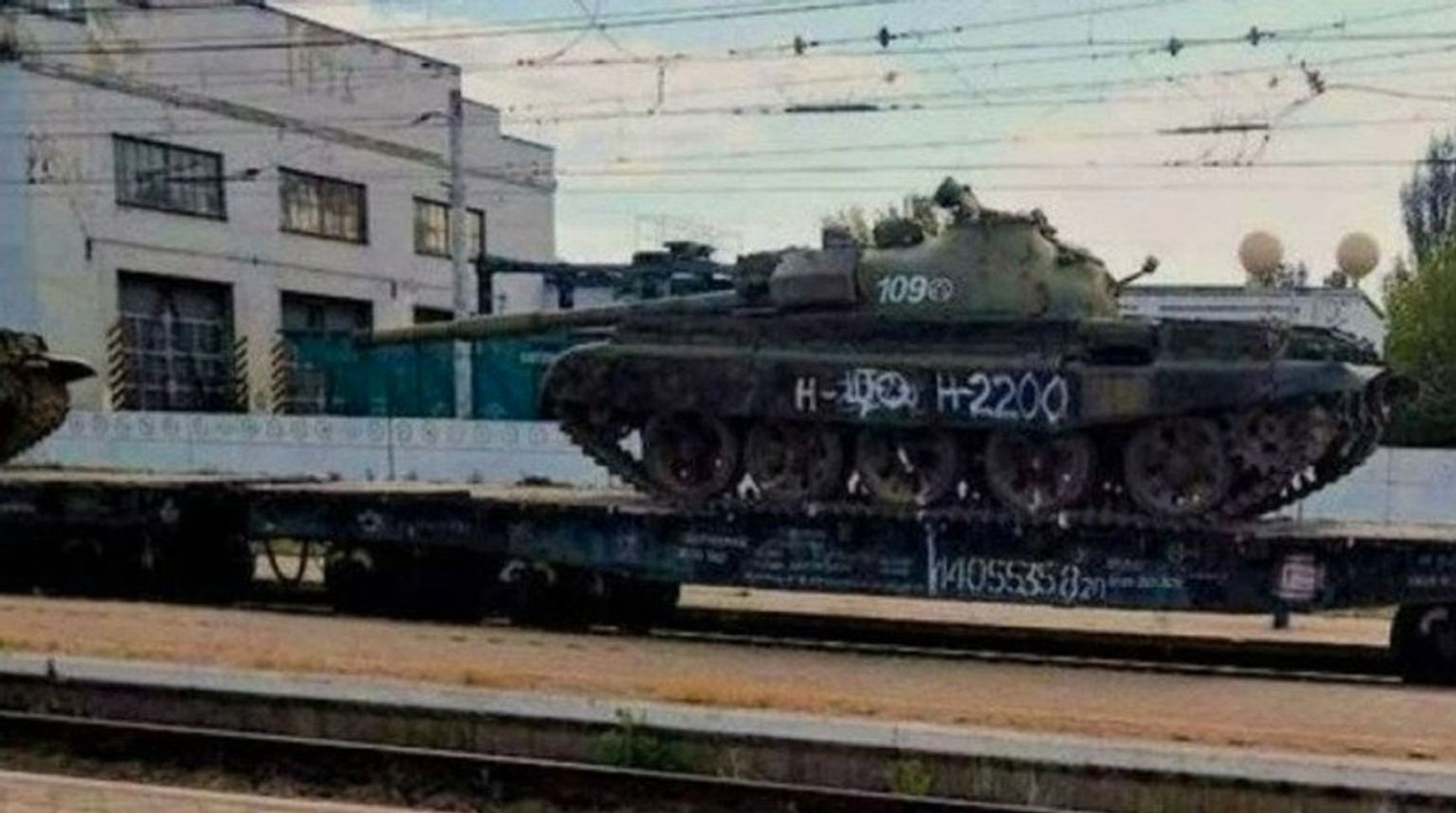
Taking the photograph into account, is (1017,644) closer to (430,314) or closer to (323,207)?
(323,207)

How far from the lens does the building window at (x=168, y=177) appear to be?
3706 centimetres

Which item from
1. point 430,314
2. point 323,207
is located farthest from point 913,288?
point 430,314

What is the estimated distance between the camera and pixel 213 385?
39.8m

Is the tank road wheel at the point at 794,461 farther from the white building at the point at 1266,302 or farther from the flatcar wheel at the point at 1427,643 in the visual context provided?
the white building at the point at 1266,302

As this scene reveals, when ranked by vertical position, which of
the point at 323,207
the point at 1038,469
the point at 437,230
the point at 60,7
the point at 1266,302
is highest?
the point at 60,7

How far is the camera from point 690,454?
14.3 metres

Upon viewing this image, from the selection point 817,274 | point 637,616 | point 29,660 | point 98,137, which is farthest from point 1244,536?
point 98,137

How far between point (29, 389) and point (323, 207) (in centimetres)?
2516

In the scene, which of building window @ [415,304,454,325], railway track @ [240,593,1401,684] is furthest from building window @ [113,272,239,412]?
railway track @ [240,593,1401,684]

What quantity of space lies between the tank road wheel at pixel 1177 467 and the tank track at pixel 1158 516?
0.37ft

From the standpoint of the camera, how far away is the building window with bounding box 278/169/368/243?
41656 millimetres

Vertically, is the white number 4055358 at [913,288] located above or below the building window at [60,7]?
below

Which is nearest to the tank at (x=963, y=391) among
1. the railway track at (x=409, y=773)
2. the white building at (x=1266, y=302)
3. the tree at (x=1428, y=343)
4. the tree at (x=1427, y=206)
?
the railway track at (x=409, y=773)

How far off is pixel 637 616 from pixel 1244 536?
17.1 ft
